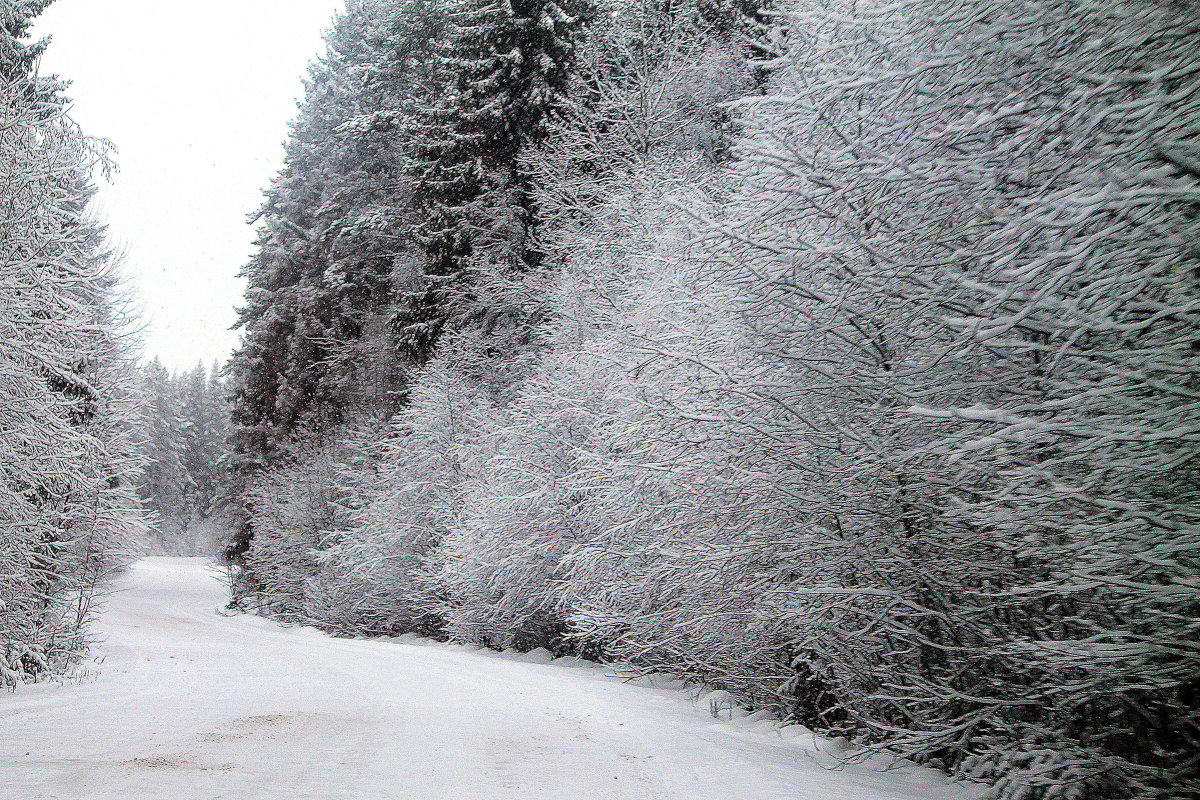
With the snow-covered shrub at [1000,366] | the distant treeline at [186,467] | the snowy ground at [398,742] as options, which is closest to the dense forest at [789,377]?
the snow-covered shrub at [1000,366]

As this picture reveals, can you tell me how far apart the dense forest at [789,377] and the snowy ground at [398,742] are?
64 cm

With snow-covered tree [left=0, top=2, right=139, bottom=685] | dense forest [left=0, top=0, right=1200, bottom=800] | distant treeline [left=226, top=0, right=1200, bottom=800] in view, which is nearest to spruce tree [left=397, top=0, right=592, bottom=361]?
dense forest [left=0, top=0, right=1200, bottom=800]

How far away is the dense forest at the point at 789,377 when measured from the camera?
4117 mm

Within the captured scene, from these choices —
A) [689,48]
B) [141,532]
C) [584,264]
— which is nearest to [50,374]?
[141,532]

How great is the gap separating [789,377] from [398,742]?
411 cm

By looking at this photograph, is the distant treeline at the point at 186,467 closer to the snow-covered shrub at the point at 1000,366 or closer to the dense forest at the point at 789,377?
the dense forest at the point at 789,377

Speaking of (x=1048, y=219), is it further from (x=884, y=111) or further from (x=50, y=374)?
(x=50, y=374)

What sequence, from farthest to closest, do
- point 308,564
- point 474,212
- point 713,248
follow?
point 308,564 < point 474,212 < point 713,248

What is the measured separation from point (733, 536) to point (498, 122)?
1603cm

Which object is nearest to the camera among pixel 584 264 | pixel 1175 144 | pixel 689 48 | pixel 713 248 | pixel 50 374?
pixel 1175 144

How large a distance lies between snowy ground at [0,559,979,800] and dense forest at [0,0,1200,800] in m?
0.64

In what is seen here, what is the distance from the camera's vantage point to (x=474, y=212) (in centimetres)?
2088

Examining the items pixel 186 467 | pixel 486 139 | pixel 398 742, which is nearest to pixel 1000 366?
pixel 398 742

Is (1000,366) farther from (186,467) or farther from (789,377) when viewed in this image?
(186,467)
